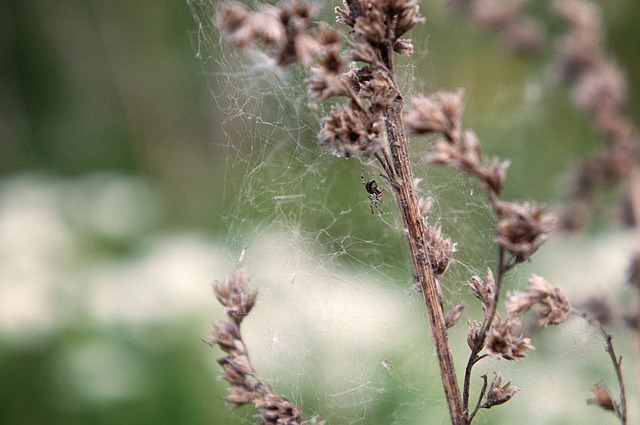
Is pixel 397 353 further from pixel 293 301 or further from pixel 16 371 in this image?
pixel 16 371

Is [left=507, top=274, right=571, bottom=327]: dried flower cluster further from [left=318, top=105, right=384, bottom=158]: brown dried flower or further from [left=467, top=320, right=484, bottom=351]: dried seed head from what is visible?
[left=318, top=105, right=384, bottom=158]: brown dried flower

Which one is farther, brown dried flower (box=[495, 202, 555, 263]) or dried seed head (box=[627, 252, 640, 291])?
dried seed head (box=[627, 252, 640, 291])

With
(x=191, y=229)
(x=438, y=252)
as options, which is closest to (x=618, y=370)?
(x=438, y=252)

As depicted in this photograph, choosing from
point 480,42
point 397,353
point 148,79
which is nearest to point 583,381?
point 397,353

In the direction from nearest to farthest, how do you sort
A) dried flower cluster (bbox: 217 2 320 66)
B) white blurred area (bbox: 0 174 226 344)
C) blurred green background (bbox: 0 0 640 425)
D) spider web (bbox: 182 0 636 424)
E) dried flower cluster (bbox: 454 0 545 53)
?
dried flower cluster (bbox: 217 2 320 66) → spider web (bbox: 182 0 636 424) → blurred green background (bbox: 0 0 640 425) → dried flower cluster (bbox: 454 0 545 53) → white blurred area (bbox: 0 174 226 344)

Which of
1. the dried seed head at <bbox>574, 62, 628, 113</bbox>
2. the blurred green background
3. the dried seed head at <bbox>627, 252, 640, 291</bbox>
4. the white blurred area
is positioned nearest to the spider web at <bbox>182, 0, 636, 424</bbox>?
the blurred green background

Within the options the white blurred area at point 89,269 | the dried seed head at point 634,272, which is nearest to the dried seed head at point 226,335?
the dried seed head at point 634,272
